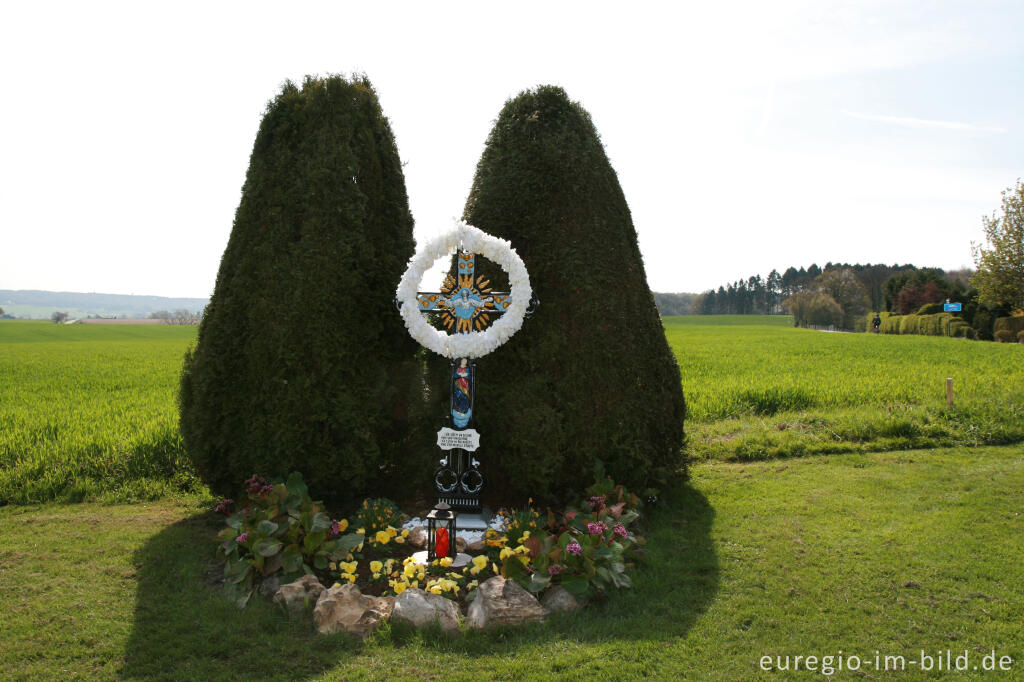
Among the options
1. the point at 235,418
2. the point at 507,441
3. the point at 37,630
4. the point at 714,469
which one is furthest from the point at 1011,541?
the point at 37,630

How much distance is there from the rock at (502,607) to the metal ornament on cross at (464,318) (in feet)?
5.41

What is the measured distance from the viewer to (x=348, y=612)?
4188 mm

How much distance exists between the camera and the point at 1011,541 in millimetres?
5488

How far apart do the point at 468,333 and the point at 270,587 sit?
2.68 m

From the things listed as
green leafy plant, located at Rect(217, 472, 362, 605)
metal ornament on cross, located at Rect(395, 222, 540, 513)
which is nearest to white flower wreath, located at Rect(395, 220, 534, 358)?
metal ornament on cross, located at Rect(395, 222, 540, 513)

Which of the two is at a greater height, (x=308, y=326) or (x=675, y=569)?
(x=308, y=326)

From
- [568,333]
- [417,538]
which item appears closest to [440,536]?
[417,538]

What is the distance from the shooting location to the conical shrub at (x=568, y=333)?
619 cm

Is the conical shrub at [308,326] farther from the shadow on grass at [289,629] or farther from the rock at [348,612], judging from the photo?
the rock at [348,612]

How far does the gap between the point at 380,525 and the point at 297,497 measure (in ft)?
2.56

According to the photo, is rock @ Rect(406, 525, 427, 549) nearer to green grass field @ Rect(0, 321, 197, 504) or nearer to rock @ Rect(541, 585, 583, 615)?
rock @ Rect(541, 585, 583, 615)

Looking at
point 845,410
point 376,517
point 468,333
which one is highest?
point 468,333

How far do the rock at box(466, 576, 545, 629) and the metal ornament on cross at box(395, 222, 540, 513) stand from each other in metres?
1.65

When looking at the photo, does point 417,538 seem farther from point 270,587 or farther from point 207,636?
point 207,636
